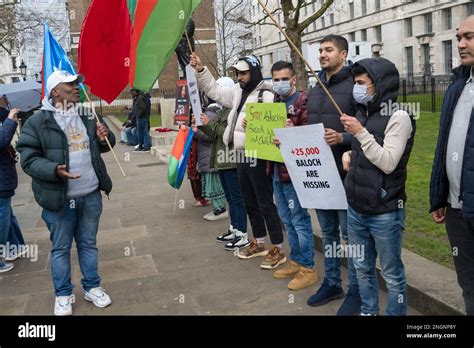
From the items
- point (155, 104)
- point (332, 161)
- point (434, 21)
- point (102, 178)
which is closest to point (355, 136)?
point (332, 161)

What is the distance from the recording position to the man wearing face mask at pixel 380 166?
3.21 m

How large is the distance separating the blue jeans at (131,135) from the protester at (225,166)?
39.3ft

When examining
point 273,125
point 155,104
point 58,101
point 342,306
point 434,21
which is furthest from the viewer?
point 434,21

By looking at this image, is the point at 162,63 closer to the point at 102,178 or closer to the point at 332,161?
the point at 102,178

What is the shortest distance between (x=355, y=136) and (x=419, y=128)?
12.2 metres

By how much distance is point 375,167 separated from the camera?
331 centimetres

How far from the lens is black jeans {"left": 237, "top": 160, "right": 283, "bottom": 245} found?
5.11m

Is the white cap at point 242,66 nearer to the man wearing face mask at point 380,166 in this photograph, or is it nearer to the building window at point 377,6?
the man wearing face mask at point 380,166

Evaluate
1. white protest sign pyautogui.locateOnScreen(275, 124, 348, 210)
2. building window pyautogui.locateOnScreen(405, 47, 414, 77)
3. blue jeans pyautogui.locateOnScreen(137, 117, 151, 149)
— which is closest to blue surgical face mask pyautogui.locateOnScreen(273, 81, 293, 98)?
white protest sign pyautogui.locateOnScreen(275, 124, 348, 210)

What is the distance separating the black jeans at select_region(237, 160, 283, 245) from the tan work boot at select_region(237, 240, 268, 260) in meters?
0.28

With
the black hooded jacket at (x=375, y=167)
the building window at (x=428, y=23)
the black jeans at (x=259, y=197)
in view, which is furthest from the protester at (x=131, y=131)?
the building window at (x=428, y=23)

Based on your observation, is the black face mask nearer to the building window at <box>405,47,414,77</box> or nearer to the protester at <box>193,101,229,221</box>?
the protester at <box>193,101,229,221</box>

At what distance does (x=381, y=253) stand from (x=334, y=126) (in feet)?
3.57
